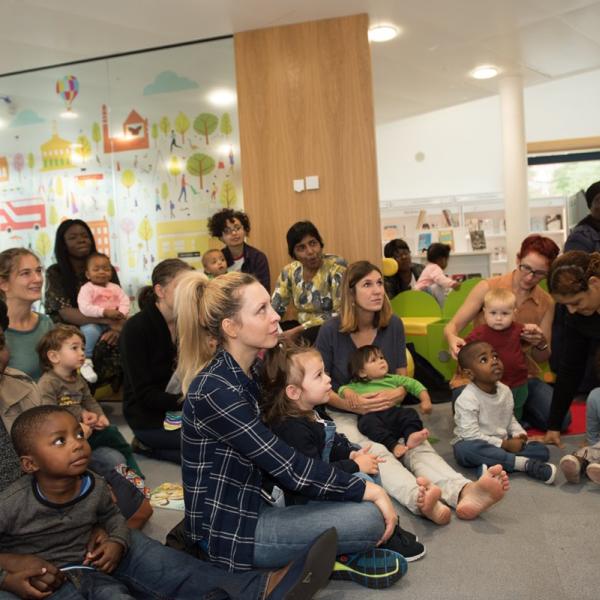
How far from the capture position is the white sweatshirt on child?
306 cm

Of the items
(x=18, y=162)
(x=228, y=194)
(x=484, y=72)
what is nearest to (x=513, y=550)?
(x=228, y=194)

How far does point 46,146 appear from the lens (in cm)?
613

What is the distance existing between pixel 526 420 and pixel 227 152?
11.1 feet

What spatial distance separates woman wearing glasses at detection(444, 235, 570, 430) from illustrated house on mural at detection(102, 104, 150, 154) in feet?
11.4

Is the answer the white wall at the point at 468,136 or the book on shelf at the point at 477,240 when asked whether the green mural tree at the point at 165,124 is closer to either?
the book on shelf at the point at 477,240

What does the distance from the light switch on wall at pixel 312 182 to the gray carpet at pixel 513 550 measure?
3050 mm

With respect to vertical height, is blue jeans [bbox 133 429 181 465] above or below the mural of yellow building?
below

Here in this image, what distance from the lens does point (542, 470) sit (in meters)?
2.86

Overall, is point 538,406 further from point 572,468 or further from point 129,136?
point 129,136

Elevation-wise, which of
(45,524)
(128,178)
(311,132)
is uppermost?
(311,132)

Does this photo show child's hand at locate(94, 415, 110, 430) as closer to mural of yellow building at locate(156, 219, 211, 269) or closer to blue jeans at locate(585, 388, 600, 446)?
Result: blue jeans at locate(585, 388, 600, 446)

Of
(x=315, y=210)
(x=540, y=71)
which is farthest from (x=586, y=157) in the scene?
(x=315, y=210)

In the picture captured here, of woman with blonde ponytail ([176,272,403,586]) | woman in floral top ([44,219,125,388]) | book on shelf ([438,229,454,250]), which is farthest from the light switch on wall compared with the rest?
book on shelf ([438,229,454,250])

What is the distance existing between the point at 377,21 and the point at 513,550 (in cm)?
443
